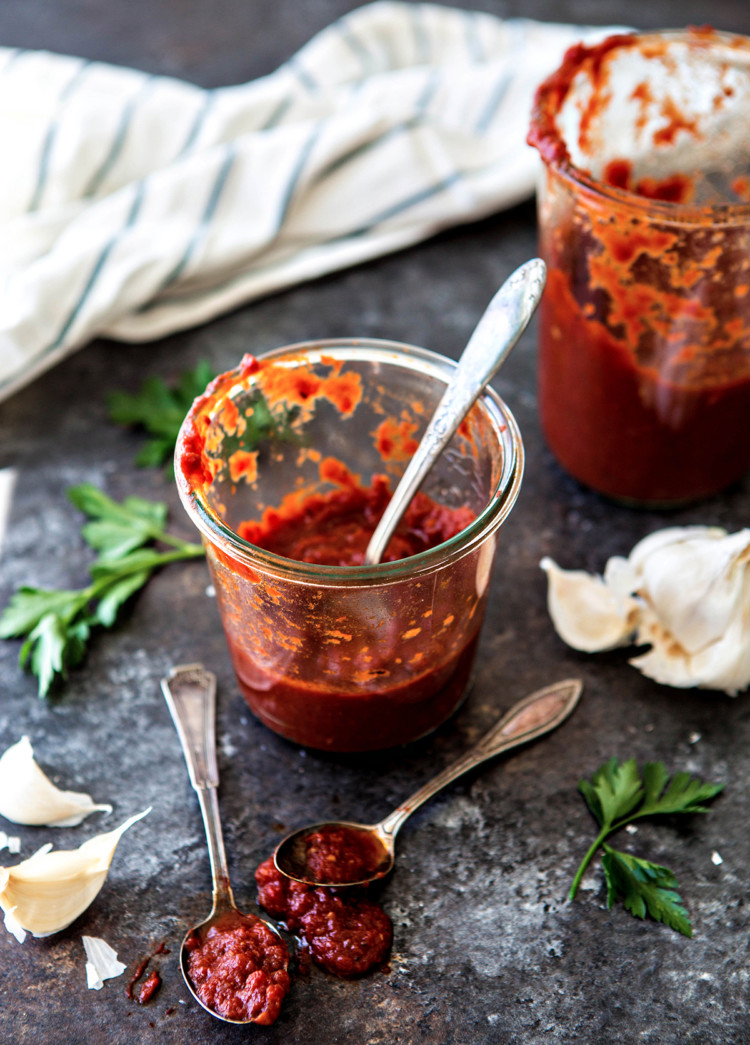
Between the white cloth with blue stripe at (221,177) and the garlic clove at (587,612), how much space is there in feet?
2.76

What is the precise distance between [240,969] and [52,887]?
215 millimetres

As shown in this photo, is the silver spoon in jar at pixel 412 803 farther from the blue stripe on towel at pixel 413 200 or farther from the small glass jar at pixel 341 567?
the blue stripe on towel at pixel 413 200

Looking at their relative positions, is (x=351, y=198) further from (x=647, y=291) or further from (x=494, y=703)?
(x=494, y=703)

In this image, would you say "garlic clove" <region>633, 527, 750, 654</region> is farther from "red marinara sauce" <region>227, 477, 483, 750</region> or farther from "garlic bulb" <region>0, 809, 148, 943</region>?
"garlic bulb" <region>0, 809, 148, 943</region>

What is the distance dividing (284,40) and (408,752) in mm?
1785

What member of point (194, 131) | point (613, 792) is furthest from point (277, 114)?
point (613, 792)

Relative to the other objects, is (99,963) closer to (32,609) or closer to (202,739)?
(202,739)

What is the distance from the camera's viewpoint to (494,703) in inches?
51.1

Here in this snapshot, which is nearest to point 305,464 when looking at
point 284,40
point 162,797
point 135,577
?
point 135,577

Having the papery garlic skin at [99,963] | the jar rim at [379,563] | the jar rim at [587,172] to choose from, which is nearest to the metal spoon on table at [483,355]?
the jar rim at [379,563]

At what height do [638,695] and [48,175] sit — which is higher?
[48,175]

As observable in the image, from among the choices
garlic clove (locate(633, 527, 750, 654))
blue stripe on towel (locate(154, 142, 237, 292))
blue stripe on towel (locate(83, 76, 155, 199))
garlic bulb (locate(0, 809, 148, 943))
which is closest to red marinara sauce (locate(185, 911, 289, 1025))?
garlic bulb (locate(0, 809, 148, 943))

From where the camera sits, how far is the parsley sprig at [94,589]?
1.31 m

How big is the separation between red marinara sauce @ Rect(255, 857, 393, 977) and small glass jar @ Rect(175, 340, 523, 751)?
0.58 ft
